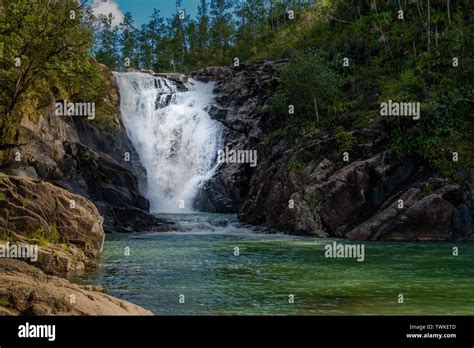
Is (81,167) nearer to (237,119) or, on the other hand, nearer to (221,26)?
(237,119)

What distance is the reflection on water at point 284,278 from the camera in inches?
539

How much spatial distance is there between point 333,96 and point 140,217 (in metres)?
18.7

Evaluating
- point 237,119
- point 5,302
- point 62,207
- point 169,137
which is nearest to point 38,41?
point 62,207

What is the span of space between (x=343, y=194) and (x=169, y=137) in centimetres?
2571

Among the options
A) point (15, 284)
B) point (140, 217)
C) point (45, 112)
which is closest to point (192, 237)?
point (140, 217)

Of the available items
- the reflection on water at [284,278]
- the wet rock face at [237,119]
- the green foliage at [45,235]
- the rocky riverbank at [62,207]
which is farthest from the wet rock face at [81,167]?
the wet rock face at [237,119]

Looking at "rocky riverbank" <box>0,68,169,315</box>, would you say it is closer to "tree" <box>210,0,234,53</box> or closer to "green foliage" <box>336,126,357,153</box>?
"green foliage" <box>336,126,357,153</box>

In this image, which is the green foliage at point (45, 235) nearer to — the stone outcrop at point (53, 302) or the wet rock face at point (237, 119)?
the stone outcrop at point (53, 302)

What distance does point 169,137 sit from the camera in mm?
57250

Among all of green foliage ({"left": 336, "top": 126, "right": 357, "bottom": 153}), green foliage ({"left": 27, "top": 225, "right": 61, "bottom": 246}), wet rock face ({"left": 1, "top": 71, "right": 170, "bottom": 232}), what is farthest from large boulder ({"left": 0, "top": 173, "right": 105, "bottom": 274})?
green foliage ({"left": 336, "top": 126, "right": 357, "bottom": 153})

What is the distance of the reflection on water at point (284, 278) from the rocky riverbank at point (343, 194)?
2756 mm

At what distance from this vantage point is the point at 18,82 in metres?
26.2

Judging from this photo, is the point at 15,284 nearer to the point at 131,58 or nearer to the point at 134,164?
the point at 134,164

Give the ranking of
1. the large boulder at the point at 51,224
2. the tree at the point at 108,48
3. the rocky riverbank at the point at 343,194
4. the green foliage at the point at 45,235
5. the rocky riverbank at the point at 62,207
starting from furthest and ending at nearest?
the tree at the point at 108,48
the rocky riverbank at the point at 343,194
the green foliage at the point at 45,235
the large boulder at the point at 51,224
the rocky riverbank at the point at 62,207
